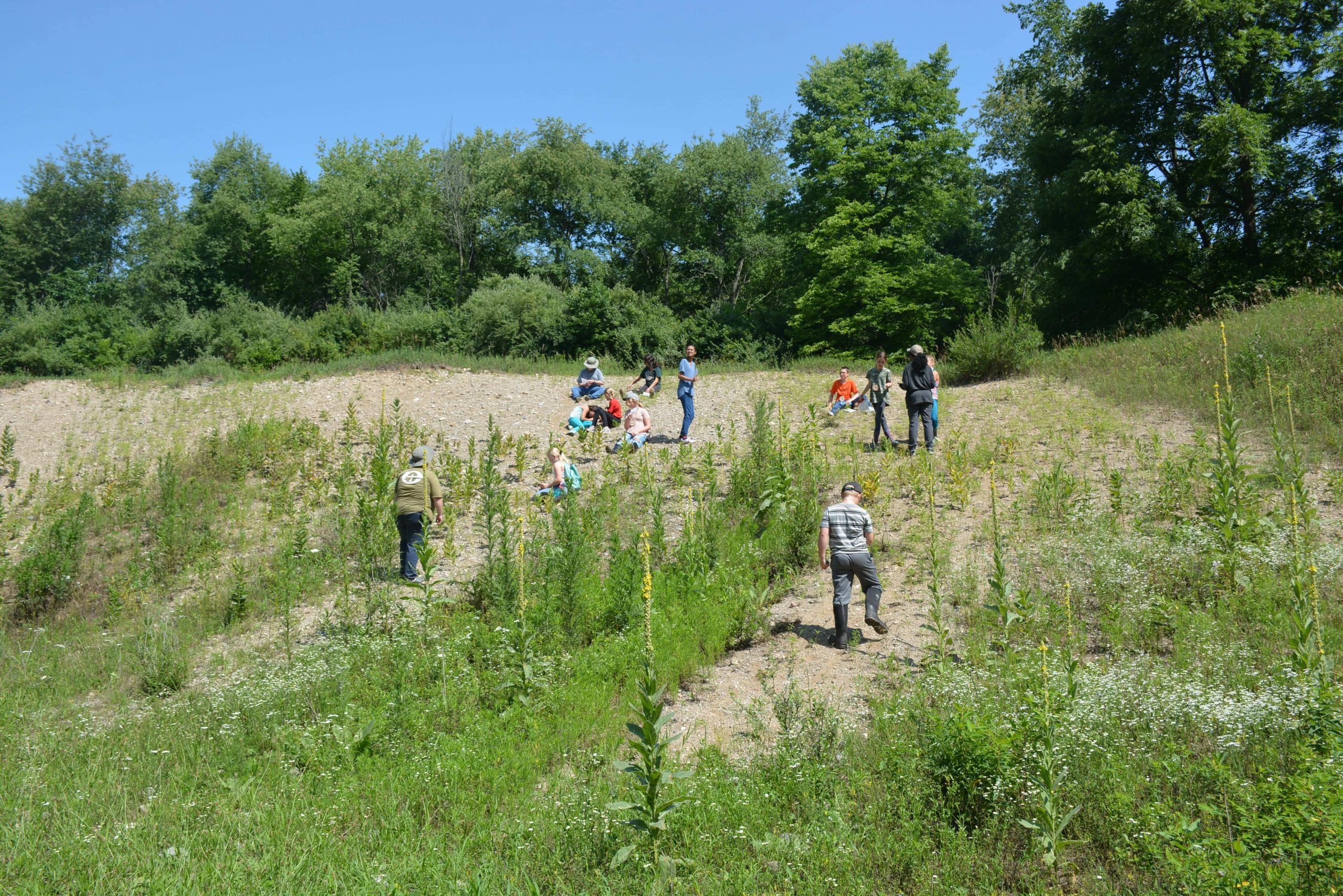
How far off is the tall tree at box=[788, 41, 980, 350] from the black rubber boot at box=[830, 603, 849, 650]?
76.9 feet

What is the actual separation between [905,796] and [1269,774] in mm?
1992

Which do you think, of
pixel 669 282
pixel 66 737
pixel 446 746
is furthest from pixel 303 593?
pixel 669 282

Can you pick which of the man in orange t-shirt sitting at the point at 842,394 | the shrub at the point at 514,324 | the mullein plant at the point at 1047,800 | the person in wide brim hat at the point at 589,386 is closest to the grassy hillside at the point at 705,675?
the mullein plant at the point at 1047,800

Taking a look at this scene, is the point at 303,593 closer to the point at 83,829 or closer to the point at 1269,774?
the point at 83,829

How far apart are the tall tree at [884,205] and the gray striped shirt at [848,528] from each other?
74.9 feet

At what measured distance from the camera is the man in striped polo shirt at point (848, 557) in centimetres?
808

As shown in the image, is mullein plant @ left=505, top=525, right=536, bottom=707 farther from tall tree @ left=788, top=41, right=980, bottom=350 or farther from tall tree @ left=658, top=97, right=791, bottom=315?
tall tree @ left=658, top=97, right=791, bottom=315

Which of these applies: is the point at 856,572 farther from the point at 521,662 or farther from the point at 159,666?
the point at 159,666

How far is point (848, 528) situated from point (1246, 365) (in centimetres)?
1061

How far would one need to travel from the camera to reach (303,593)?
1094 cm

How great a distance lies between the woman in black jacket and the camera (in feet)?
44.3

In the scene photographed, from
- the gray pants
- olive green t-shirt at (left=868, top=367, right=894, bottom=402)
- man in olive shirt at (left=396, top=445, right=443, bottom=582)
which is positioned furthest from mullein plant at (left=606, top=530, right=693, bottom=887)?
olive green t-shirt at (left=868, top=367, right=894, bottom=402)

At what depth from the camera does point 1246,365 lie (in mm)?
14500

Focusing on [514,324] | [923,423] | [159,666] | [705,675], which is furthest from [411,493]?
[514,324]
